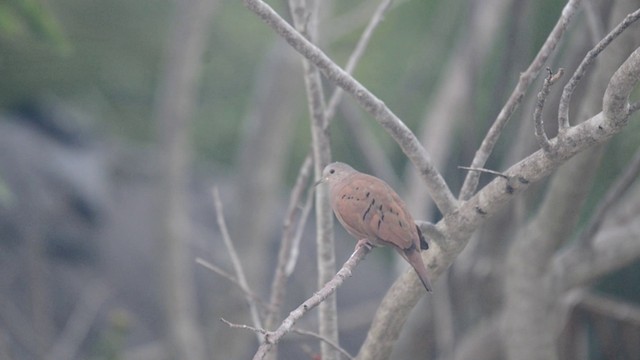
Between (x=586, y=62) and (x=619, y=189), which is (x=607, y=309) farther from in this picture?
(x=586, y=62)

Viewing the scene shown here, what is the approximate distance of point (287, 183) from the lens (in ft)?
30.3

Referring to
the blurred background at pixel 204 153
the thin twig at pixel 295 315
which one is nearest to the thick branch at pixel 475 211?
the thin twig at pixel 295 315

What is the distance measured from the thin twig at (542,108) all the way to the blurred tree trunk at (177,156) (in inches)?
159

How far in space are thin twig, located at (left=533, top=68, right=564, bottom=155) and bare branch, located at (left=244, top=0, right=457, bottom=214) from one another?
0.42m

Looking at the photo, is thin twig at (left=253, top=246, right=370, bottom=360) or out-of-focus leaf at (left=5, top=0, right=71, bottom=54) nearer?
thin twig at (left=253, top=246, right=370, bottom=360)

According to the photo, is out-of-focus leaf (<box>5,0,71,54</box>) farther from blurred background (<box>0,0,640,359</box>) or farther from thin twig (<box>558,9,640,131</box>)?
thin twig (<box>558,9,640,131</box>)

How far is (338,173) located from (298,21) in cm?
59

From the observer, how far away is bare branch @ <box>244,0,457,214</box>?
2.90 metres

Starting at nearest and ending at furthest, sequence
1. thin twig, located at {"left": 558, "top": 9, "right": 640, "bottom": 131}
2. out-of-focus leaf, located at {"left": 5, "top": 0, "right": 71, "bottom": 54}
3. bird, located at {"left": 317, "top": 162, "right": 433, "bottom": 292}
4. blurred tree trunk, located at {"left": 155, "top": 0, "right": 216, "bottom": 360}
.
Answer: thin twig, located at {"left": 558, "top": 9, "right": 640, "bottom": 131} < bird, located at {"left": 317, "top": 162, "right": 433, "bottom": 292} < out-of-focus leaf, located at {"left": 5, "top": 0, "right": 71, "bottom": 54} < blurred tree trunk, located at {"left": 155, "top": 0, "right": 216, "bottom": 360}

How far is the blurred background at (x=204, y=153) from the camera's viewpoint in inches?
224

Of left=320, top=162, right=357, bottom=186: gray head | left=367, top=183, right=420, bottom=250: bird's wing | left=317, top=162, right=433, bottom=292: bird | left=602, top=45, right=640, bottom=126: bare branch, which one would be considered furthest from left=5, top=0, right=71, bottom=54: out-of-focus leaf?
left=602, top=45, right=640, bottom=126: bare branch

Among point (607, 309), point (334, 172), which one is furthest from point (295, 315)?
point (607, 309)

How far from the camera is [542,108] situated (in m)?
2.71

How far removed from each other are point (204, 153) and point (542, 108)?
284 inches
